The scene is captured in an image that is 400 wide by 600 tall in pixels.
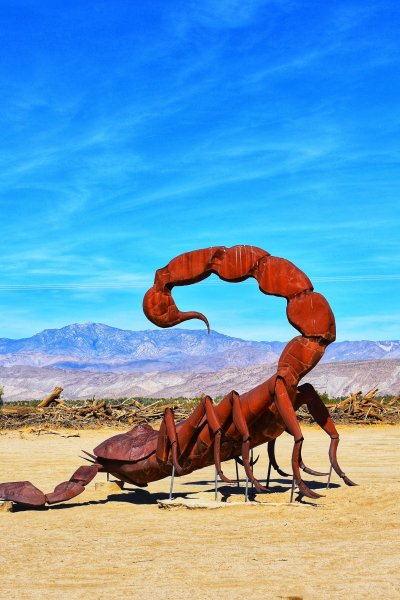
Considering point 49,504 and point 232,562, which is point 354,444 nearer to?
point 49,504

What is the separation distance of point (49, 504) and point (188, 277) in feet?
13.3

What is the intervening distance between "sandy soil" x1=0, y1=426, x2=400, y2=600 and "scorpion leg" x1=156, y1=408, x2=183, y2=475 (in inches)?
28.0

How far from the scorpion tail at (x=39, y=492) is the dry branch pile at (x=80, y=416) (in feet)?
61.1

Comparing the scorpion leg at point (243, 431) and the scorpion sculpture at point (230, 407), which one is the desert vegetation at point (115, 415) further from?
the scorpion leg at point (243, 431)

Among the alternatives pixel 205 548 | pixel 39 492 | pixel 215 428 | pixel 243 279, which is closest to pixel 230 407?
pixel 215 428

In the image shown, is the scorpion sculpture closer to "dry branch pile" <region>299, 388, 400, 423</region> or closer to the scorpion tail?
the scorpion tail

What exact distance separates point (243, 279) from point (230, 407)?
1793mm

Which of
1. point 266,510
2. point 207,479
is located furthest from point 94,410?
point 266,510

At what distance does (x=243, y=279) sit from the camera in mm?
11047

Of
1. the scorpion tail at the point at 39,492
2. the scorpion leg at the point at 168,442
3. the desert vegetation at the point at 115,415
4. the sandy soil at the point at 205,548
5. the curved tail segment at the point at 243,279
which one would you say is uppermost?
the curved tail segment at the point at 243,279

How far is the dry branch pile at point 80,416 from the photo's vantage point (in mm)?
30938

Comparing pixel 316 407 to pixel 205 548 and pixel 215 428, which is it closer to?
pixel 215 428

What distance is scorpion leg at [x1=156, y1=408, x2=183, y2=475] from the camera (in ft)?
36.7

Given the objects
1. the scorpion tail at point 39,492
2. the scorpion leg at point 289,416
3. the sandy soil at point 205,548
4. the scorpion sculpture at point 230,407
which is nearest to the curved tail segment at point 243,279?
the scorpion sculpture at point 230,407
